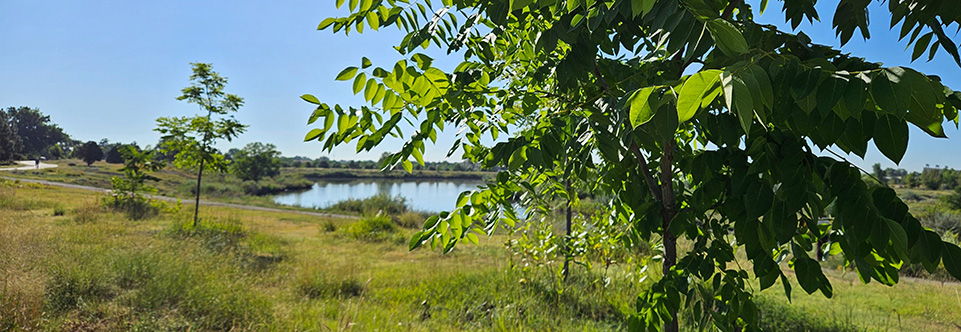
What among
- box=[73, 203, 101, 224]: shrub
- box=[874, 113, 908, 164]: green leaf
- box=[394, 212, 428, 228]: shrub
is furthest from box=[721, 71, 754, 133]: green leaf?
box=[394, 212, 428, 228]: shrub

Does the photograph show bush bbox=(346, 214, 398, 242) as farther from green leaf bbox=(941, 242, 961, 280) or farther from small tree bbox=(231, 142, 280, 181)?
small tree bbox=(231, 142, 280, 181)

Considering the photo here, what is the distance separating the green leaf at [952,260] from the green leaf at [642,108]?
2.83 feet

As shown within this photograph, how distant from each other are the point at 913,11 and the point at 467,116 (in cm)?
144

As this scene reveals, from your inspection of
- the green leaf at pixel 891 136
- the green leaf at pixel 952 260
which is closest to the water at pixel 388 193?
the green leaf at pixel 952 260

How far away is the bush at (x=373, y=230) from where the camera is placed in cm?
1138

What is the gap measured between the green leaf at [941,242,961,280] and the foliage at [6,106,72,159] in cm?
7029

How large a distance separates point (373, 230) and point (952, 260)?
11.8 metres

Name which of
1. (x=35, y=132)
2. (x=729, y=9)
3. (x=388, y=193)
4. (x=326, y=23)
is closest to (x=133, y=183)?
(x=388, y=193)

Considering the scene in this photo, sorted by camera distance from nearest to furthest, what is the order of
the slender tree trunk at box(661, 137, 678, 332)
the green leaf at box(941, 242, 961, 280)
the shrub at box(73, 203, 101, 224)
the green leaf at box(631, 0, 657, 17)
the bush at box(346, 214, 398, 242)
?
the green leaf at box(631, 0, 657, 17)
the green leaf at box(941, 242, 961, 280)
the slender tree trunk at box(661, 137, 678, 332)
the shrub at box(73, 203, 101, 224)
the bush at box(346, 214, 398, 242)

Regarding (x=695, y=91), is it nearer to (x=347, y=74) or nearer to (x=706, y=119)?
(x=706, y=119)

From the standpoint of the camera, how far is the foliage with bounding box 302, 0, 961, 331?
2.44 ft

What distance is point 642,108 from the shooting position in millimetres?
737

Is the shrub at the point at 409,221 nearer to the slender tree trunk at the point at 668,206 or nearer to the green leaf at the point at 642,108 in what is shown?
the slender tree trunk at the point at 668,206

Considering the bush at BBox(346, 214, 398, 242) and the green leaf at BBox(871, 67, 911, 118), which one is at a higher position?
the green leaf at BBox(871, 67, 911, 118)
